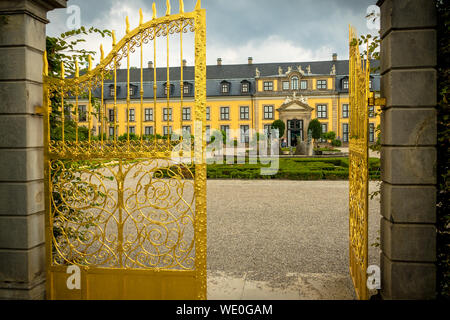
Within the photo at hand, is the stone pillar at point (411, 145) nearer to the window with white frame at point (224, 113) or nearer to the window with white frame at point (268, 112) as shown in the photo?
the window with white frame at point (268, 112)

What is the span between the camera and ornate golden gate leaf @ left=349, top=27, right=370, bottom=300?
2.62 m

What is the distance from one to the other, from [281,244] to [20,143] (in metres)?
3.26

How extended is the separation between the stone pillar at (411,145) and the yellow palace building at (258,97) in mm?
33231

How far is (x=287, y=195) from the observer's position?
8.41m

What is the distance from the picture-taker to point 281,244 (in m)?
4.73

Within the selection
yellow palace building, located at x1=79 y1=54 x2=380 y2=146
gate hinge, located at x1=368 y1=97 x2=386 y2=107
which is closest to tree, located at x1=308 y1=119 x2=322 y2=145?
yellow palace building, located at x1=79 y1=54 x2=380 y2=146

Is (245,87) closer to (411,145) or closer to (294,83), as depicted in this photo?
(294,83)

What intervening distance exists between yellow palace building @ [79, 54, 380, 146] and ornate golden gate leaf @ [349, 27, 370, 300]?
32.4m

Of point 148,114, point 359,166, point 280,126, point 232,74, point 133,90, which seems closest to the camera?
point 359,166

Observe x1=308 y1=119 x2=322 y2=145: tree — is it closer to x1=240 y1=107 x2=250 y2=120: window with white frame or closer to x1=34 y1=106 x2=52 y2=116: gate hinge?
x1=240 y1=107 x2=250 y2=120: window with white frame

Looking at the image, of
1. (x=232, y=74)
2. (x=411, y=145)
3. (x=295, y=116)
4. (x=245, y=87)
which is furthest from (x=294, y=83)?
(x=411, y=145)

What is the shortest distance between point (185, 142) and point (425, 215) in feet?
5.82

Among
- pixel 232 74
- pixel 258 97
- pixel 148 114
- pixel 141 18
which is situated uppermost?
pixel 232 74

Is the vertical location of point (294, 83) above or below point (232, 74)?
below
